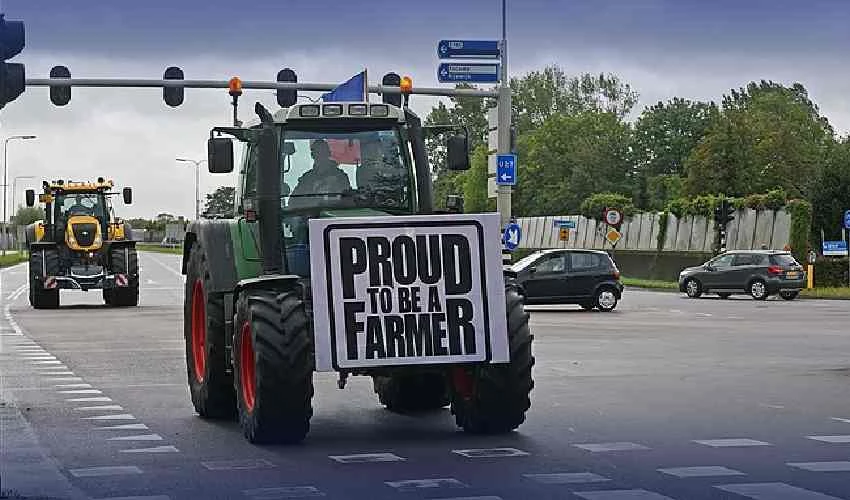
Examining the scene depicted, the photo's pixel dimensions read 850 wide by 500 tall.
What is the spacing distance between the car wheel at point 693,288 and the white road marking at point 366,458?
38805 millimetres

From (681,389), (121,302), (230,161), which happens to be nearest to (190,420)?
(230,161)

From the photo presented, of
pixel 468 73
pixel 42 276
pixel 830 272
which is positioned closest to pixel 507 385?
pixel 468 73

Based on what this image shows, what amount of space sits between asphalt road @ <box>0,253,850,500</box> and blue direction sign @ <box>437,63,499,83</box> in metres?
14.7

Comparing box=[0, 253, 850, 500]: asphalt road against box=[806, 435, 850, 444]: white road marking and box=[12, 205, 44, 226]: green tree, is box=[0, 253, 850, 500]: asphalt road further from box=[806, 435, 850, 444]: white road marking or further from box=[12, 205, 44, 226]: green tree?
box=[12, 205, 44, 226]: green tree

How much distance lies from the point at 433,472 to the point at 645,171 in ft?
372

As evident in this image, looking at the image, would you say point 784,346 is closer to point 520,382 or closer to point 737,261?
point 520,382

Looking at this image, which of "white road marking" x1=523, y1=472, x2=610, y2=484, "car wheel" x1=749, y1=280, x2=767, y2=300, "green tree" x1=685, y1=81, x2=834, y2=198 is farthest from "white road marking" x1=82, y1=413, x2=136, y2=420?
"green tree" x1=685, y1=81, x2=834, y2=198

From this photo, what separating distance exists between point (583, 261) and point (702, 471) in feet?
91.1

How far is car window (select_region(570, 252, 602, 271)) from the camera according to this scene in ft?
125

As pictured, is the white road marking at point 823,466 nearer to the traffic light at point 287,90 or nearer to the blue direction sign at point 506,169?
the traffic light at point 287,90

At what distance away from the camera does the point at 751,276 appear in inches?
1881

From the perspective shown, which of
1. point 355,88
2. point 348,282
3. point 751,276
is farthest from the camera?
point 751,276

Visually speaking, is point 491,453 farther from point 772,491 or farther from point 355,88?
point 355,88

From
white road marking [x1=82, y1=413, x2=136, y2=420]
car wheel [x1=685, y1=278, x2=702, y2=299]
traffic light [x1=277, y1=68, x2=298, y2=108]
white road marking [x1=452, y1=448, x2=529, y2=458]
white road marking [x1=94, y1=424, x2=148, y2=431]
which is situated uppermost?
traffic light [x1=277, y1=68, x2=298, y2=108]
